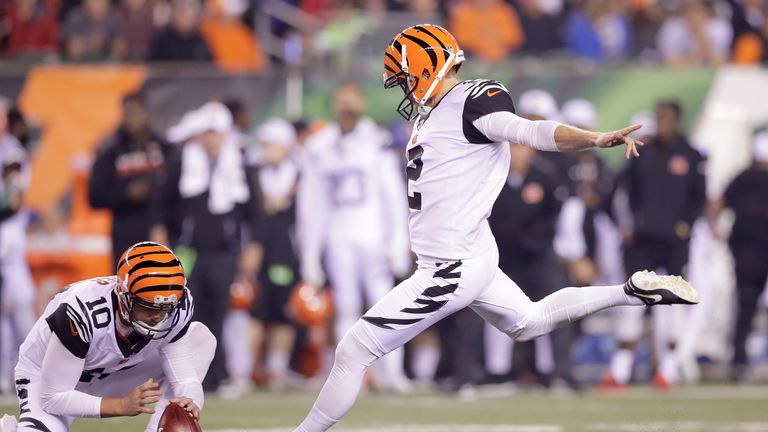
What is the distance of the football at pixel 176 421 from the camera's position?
6141 mm

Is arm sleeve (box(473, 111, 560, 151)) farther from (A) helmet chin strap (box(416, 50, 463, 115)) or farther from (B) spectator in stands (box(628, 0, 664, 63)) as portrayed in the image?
(B) spectator in stands (box(628, 0, 664, 63))

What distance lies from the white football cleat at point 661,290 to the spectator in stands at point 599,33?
8.47 meters

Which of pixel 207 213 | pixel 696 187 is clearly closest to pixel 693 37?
pixel 696 187

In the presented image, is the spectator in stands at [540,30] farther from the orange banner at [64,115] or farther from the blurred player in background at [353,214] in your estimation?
the orange banner at [64,115]

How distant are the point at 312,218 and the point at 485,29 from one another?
3821 mm

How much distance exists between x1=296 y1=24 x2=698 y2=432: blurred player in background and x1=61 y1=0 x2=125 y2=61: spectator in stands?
7.22 metres

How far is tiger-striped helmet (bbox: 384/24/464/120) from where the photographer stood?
6.84 metres

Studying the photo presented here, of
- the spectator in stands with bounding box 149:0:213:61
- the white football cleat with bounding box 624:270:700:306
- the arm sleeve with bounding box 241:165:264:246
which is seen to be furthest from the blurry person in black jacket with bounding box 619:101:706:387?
the white football cleat with bounding box 624:270:700:306

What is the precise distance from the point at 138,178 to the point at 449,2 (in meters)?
5.43

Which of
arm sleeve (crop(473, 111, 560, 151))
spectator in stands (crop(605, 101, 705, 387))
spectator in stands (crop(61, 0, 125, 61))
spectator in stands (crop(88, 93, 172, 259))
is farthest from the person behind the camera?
spectator in stands (crop(61, 0, 125, 61))

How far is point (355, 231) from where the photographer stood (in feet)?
38.8

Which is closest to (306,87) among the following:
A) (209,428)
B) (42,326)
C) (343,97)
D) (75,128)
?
(343,97)

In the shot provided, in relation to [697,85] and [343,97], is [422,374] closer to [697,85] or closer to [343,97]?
[343,97]

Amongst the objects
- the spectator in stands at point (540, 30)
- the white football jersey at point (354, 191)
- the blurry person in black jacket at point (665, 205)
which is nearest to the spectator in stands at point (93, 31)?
the white football jersey at point (354, 191)
